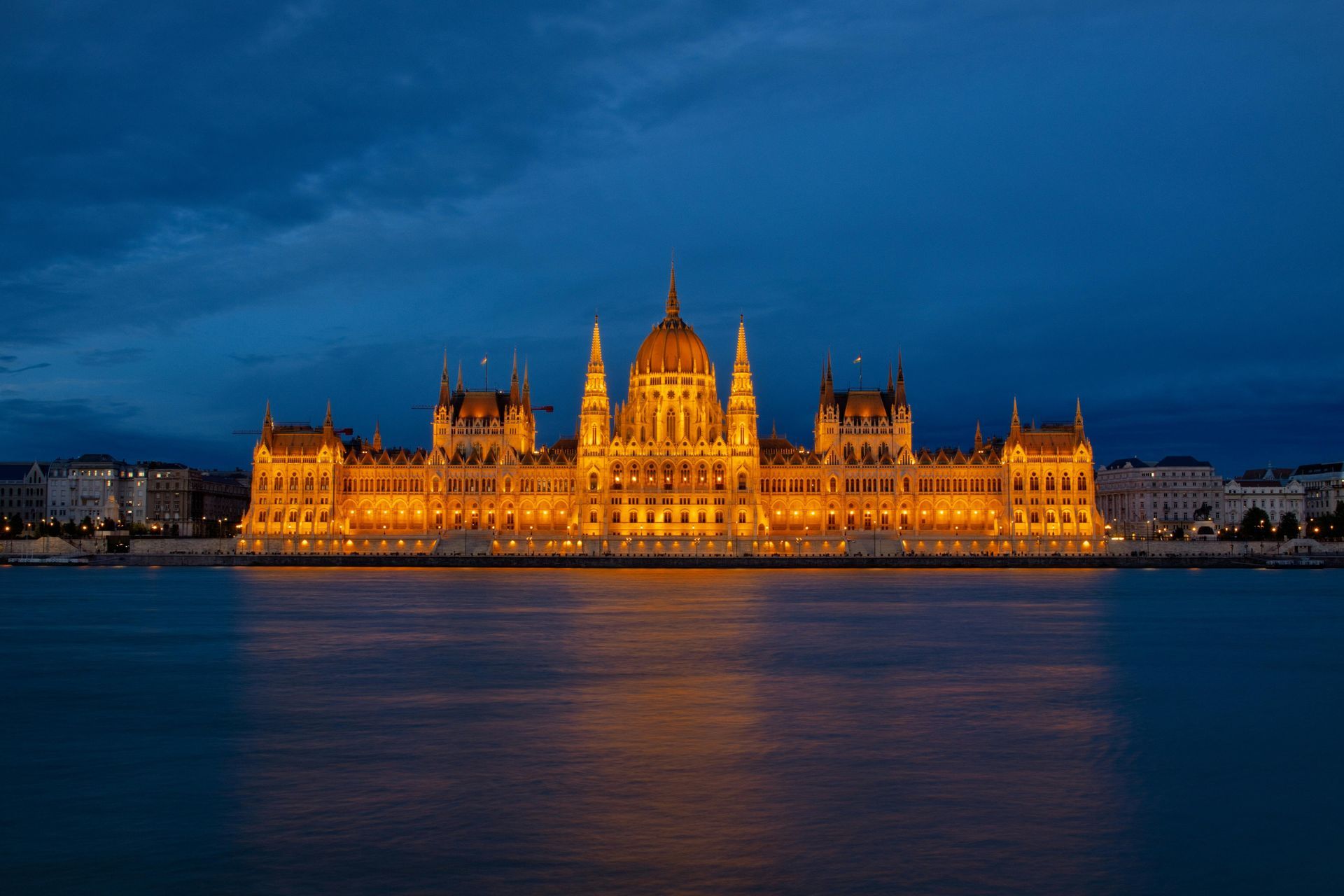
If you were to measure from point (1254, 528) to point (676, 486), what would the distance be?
66798mm

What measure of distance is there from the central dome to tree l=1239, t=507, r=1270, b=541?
202 ft

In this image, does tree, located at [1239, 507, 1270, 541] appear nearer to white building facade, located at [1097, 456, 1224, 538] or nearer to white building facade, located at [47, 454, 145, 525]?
white building facade, located at [1097, 456, 1224, 538]

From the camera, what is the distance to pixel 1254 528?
142 meters

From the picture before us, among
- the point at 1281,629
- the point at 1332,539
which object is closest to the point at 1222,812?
the point at 1281,629

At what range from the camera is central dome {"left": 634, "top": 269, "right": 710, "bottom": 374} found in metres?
127

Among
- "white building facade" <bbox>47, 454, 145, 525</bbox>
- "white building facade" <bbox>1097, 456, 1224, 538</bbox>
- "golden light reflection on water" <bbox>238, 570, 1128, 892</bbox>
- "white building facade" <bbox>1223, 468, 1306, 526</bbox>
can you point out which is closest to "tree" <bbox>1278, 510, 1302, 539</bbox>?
"white building facade" <bbox>1097, 456, 1224, 538</bbox>

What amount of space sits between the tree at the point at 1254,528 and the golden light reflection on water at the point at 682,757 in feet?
331

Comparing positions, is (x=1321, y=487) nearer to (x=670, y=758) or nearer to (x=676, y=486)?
(x=676, y=486)

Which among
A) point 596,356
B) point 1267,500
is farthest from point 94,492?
point 1267,500

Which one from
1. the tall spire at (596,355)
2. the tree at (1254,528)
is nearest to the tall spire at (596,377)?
the tall spire at (596,355)

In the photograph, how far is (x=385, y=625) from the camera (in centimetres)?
4925

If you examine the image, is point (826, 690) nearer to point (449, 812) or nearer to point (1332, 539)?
point (449, 812)

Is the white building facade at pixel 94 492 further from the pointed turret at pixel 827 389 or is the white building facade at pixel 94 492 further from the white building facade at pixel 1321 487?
the white building facade at pixel 1321 487

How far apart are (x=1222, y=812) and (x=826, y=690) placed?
42.5 feet
